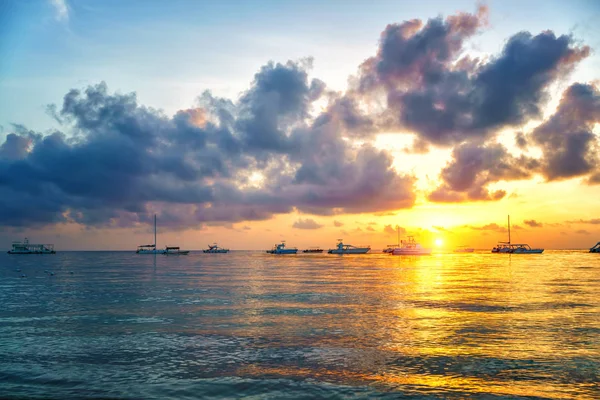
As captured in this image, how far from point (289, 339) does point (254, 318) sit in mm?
9262

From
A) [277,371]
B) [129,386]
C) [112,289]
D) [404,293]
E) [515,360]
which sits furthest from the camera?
[112,289]

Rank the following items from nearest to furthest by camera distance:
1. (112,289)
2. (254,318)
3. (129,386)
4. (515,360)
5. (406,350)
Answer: (129,386)
(515,360)
(406,350)
(254,318)
(112,289)

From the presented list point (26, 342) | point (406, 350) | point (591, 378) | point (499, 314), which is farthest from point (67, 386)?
point (499, 314)

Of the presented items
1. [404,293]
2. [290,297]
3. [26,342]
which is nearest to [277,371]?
[26,342]

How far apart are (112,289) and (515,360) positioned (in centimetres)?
5585

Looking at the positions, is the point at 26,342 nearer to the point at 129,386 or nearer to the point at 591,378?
the point at 129,386

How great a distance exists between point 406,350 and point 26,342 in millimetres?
24439

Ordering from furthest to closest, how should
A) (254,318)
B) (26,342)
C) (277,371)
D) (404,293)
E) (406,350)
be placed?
(404,293) → (254,318) → (26,342) → (406,350) → (277,371)

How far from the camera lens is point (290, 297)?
177ft

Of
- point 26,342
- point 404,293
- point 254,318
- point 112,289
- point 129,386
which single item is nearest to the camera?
point 129,386

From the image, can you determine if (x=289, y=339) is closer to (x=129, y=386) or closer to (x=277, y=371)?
(x=277, y=371)

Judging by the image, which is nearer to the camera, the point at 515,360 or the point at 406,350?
the point at 515,360

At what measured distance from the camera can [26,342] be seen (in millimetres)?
29266

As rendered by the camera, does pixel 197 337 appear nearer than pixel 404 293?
Yes
